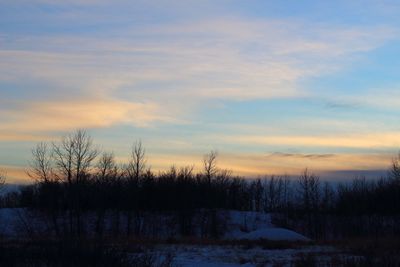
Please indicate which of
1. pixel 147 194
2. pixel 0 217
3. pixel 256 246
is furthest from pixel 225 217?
pixel 256 246

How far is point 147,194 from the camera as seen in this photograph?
8244 cm

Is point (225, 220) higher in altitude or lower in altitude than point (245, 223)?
higher

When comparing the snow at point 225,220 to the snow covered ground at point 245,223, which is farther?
the snow covered ground at point 245,223

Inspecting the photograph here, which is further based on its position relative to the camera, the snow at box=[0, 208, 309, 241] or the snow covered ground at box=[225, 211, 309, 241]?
the snow covered ground at box=[225, 211, 309, 241]

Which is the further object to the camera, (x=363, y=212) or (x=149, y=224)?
(x=363, y=212)

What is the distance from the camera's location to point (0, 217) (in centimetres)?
7700

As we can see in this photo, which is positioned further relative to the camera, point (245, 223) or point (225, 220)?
point (245, 223)

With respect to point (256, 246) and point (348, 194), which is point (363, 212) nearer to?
point (348, 194)

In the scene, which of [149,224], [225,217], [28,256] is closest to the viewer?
[28,256]

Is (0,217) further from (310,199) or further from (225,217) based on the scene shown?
(310,199)

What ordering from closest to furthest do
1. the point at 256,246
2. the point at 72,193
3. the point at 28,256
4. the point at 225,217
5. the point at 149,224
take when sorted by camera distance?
the point at 28,256 → the point at 256,246 → the point at 72,193 → the point at 149,224 → the point at 225,217

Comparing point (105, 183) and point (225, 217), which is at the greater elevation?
point (105, 183)

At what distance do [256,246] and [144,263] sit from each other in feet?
90.4

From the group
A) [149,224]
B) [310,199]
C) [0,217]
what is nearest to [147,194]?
[149,224]
